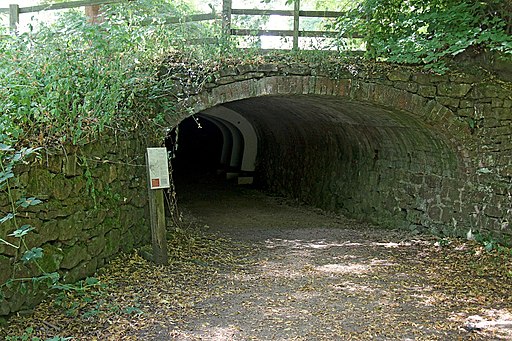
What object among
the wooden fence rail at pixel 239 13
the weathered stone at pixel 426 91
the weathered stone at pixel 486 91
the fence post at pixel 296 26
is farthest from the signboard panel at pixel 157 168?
the weathered stone at pixel 486 91

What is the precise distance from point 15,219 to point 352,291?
303 centimetres

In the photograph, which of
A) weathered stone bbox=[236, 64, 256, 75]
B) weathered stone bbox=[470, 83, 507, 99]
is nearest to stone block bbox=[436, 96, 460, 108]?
weathered stone bbox=[470, 83, 507, 99]

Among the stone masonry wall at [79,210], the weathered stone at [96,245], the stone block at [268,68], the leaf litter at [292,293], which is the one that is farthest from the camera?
the stone block at [268,68]

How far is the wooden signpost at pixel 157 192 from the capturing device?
5.36m

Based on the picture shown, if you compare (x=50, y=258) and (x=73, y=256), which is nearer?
(x=50, y=258)

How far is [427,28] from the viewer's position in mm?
7285

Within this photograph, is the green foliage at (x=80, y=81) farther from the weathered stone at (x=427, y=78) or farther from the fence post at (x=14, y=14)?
the weathered stone at (x=427, y=78)

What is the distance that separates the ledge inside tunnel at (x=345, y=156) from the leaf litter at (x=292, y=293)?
887 mm

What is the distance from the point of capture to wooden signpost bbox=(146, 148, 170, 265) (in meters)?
5.36

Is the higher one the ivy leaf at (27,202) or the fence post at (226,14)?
the fence post at (226,14)

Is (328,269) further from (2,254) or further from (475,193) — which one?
(2,254)

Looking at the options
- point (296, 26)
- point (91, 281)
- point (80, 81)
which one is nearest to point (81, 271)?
point (91, 281)

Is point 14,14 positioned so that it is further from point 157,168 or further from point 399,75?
point 399,75

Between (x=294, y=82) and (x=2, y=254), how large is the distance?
440cm
